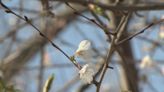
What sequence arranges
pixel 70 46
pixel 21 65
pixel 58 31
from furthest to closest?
pixel 58 31 → pixel 21 65 → pixel 70 46

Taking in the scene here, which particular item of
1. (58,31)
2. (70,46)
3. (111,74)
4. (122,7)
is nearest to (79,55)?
(122,7)

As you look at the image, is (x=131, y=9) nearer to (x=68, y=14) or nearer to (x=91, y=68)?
(x=91, y=68)

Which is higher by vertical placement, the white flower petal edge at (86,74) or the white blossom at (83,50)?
the white blossom at (83,50)

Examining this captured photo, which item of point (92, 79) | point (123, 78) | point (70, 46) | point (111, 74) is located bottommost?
point (111, 74)

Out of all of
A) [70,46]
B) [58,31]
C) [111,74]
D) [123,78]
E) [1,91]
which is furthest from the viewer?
[111,74]

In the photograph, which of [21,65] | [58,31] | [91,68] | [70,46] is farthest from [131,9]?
[58,31]

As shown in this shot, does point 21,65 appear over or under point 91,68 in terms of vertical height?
under

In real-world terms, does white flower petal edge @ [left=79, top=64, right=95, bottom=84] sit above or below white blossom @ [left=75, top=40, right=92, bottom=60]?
below

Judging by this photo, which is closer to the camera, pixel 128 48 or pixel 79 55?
pixel 79 55
